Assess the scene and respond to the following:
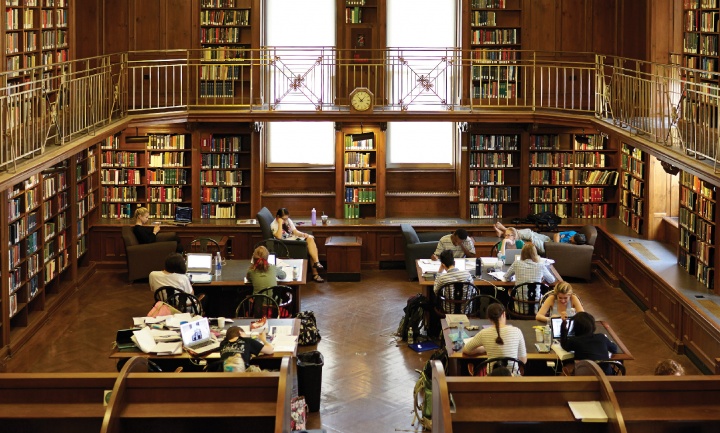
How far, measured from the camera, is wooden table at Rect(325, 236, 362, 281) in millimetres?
14086

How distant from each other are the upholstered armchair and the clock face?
1.81 meters

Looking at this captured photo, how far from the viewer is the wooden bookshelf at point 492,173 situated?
1526 centimetres

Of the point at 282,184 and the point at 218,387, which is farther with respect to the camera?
the point at 282,184

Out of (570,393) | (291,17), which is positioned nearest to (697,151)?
(570,393)

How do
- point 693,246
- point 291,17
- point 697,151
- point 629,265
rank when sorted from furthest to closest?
1. point 291,17
2. point 629,265
3. point 693,246
4. point 697,151

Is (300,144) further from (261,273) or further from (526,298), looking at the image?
(526,298)

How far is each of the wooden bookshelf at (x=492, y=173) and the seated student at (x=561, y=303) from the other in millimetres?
5596

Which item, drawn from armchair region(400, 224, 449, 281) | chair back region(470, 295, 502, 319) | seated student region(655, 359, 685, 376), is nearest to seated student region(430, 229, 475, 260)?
chair back region(470, 295, 502, 319)

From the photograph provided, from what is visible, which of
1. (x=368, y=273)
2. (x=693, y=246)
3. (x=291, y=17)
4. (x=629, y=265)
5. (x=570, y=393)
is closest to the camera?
(x=570, y=393)

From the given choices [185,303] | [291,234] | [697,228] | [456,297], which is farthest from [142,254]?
[697,228]

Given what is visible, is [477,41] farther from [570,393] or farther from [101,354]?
[570,393]

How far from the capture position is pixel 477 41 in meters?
15.3

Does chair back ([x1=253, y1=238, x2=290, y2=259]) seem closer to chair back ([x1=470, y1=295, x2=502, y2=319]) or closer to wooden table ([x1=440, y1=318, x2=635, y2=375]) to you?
chair back ([x1=470, y1=295, x2=502, y2=319])

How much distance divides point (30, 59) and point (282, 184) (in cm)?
421
